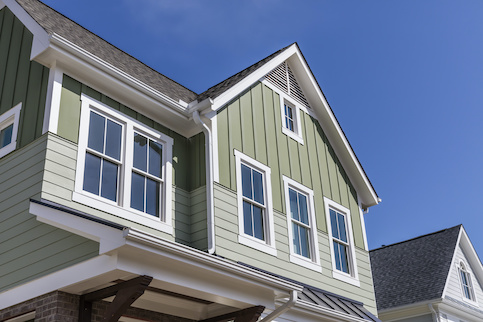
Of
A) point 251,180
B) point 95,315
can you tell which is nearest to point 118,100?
point 251,180

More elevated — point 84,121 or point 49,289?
point 84,121

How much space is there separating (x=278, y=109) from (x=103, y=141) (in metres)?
→ 4.80

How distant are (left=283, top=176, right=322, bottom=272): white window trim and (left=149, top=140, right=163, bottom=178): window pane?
2995mm

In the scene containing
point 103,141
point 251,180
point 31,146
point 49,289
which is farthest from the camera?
point 251,180

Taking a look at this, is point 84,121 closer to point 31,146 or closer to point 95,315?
point 31,146

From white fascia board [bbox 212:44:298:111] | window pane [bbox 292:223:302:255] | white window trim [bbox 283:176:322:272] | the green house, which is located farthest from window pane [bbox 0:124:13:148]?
window pane [bbox 292:223:302:255]

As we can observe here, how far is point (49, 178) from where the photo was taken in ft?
26.7

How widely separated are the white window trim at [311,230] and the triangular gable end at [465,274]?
943cm

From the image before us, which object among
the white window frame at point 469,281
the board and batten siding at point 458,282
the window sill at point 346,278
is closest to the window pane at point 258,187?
the window sill at point 346,278

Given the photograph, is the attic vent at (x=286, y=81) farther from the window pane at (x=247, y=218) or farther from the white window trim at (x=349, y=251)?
the window pane at (x=247, y=218)

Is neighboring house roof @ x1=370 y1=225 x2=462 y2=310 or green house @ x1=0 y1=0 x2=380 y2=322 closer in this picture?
green house @ x1=0 y1=0 x2=380 y2=322

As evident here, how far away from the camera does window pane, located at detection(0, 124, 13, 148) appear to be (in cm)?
947

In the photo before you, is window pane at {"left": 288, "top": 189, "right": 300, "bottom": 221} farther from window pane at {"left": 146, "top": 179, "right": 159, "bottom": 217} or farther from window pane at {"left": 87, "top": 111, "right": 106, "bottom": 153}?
window pane at {"left": 87, "top": 111, "right": 106, "bottom": 153}

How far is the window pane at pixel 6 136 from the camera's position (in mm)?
9469
